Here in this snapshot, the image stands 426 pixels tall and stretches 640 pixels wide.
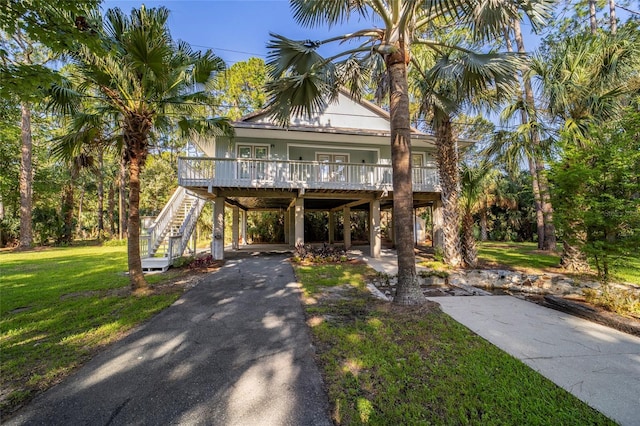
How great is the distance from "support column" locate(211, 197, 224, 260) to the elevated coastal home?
40mm

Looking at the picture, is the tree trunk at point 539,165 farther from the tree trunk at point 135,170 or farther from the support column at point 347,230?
the tree trunk at point 135,170

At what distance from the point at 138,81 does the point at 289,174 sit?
6.07 meters

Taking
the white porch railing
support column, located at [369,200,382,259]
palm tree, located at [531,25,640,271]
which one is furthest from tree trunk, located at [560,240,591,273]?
support column, located at [369,200,382,259]

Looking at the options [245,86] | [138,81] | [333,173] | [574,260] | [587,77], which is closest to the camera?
[138,81]

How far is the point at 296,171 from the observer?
11.5m

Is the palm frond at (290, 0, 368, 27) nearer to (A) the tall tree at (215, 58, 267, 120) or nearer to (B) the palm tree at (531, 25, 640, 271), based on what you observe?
(B) the palm tree at (531, 25, 640, 271)

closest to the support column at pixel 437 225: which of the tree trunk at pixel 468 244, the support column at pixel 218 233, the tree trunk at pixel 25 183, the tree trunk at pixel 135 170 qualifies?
the tree trunk at pixel 468 244

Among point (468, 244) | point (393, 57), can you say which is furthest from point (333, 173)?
point (393, 57)

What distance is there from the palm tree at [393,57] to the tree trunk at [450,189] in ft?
13.7

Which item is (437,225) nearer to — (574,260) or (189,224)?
(574,260)

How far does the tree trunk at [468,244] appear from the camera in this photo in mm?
9594

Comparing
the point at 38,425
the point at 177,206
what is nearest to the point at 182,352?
the point at 38,425

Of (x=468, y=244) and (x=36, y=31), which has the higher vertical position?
(x=36, y=31)

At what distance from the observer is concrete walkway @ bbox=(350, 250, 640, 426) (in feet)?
8.55
